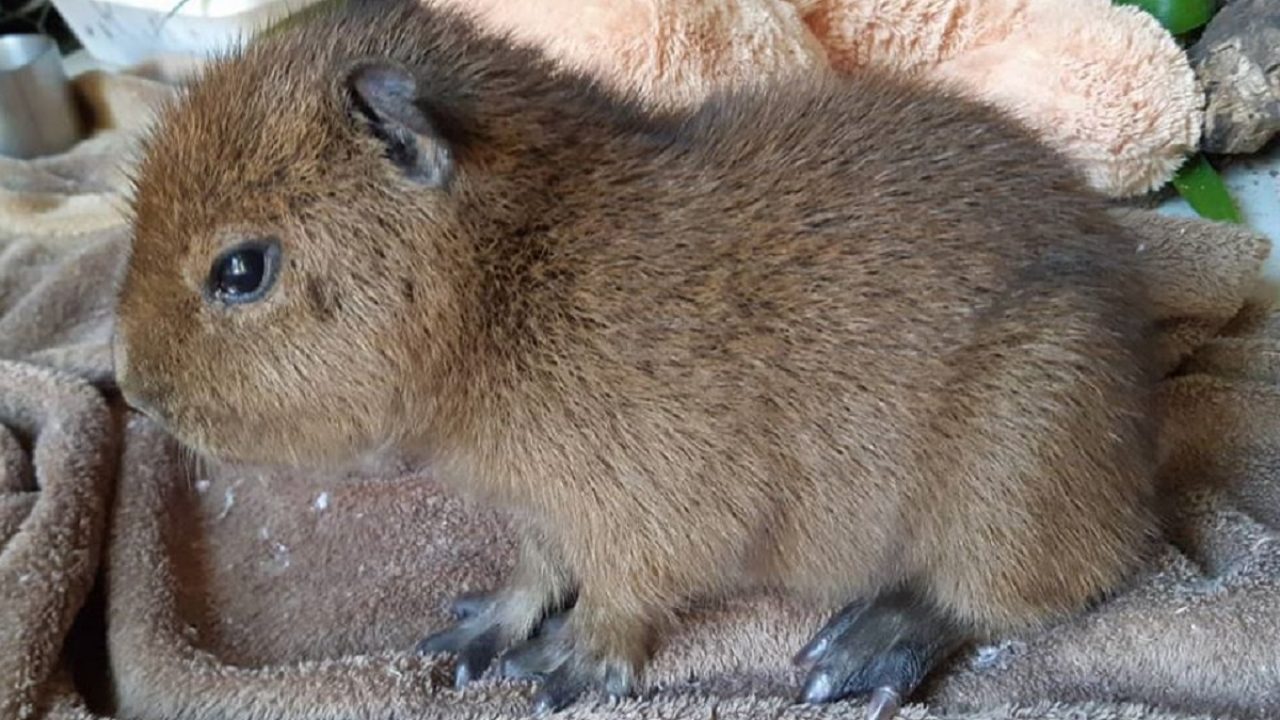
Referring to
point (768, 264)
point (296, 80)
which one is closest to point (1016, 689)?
point (768, 264)

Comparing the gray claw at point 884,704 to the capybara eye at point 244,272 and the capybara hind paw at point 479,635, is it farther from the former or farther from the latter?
the capybara eye at point 244,272

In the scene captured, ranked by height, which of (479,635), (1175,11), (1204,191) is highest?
(1175,11)

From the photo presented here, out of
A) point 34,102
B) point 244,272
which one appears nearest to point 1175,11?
point 244,272

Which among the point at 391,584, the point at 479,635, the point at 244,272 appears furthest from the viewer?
the point at 391,584

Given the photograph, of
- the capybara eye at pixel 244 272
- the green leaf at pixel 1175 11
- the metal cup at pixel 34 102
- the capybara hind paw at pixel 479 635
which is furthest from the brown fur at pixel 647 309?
the metal cup at pixel 34 102

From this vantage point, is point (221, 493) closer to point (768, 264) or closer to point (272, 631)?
point (272, 631)

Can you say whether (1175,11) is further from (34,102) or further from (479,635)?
(34,102)
